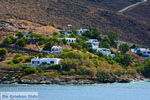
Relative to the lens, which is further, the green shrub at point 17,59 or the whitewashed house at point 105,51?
the whitewashed house at point 105,51

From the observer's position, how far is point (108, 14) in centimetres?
18325

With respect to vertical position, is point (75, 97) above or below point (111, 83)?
above

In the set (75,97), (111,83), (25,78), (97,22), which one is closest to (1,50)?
(25,78)

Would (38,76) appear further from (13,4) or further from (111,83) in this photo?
(13,4)

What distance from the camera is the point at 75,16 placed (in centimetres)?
17388

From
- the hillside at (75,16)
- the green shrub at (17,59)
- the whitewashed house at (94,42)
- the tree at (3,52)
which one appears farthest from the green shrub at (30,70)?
the hillside at (75,16)

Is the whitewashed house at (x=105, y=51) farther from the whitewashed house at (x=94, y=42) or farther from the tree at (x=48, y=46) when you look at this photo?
the tree at (x=48, y=46)

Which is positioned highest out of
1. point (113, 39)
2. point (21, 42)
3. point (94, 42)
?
point (21, 42)

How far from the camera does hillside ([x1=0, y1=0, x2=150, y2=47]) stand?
16190 cm

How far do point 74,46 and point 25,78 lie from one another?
25.5m

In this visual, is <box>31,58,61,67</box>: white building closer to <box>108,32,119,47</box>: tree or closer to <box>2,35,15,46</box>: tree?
<box>2,35,15,46</box>: tree

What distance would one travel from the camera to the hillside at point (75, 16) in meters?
162

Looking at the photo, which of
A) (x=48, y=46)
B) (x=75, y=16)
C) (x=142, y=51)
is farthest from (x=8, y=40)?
(x=75, y=16)

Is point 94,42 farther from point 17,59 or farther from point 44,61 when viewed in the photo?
point 17,59
